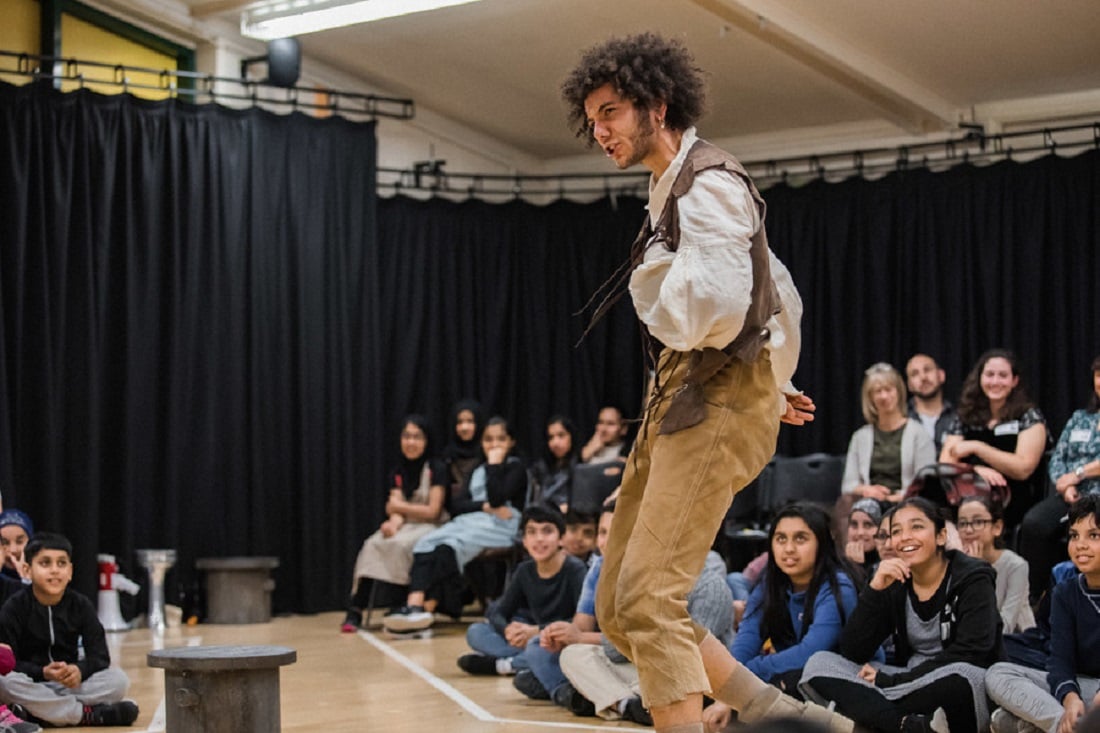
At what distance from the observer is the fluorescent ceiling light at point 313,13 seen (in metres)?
6.61

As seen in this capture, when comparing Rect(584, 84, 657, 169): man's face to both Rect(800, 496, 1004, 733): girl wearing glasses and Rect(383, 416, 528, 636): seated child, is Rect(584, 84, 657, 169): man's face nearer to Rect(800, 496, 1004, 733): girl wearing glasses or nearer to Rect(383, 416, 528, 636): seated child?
Rect(800, 496, 1004, 733): girl wearing glasses

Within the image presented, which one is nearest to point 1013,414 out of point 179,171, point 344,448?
point 344,448

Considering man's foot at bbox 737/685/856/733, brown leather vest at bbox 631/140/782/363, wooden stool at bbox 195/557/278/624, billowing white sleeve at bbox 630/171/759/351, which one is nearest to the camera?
billowing white sleeve at bbox 630/171/759/351

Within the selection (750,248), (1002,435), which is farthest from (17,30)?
(750,248)

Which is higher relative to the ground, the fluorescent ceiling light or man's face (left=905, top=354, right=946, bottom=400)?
the fluorescent ceiling light

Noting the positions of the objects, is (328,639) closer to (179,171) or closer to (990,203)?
(179,171)

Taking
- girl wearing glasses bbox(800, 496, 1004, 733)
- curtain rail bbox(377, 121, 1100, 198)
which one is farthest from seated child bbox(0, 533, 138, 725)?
curtain rail bbox(377, 121, 1100, 198)

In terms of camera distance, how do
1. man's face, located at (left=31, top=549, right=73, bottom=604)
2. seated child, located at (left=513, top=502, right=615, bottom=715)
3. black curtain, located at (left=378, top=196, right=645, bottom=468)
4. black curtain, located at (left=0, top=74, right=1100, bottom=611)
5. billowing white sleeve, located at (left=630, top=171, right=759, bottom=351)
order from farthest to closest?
1. black curtain, located at (left=378, top=196, right=645, bottom=468)
2. black curtain, located at (left=0, top=74, right=1100, bottom=611)
3. seated child, located at (left=513, top=502, right=615, bottom=715)
4. man's face, located at (left=31, top=549, right=73, bottom=604)
5. billowing white sleeve, located at (left=630, top=171, right=759, bottom=351)

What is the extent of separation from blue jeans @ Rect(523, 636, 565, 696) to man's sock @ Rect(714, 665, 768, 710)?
195 centimetres

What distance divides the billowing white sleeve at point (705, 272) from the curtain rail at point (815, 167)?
5463 millimetres

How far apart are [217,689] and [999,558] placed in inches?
97.8

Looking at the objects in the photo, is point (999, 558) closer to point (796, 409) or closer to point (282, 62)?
point (796, 409)

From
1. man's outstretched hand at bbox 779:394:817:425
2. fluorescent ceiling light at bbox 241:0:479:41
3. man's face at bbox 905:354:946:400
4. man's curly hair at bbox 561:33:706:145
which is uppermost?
fluorescent ceiling light at bbox 241:0:479:41

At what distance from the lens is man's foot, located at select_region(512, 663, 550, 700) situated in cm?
479
